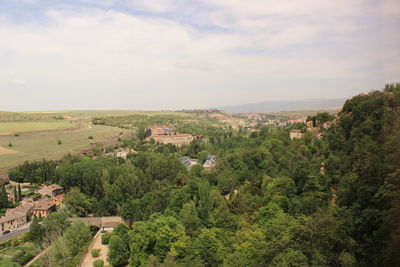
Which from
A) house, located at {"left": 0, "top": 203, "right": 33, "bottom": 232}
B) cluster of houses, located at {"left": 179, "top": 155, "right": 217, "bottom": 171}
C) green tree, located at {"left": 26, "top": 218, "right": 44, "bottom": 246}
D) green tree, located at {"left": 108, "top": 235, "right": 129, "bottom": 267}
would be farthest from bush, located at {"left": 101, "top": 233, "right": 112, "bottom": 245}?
cluster of houses, located at {"left": 179, "top": 155, "right": 217, "bottom": 171}

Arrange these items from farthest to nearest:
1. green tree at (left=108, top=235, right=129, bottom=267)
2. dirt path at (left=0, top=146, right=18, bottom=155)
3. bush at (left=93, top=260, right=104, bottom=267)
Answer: dirt path at (left=0, top=146, right=18, bottom=155) < green tree at (left=108, top=235, right=129, bottom=267) < bush at (left=93, top=260, right=104, bottom=267)

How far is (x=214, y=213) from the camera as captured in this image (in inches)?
800

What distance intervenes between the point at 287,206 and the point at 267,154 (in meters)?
13.4

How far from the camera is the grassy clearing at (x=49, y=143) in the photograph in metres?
46.5

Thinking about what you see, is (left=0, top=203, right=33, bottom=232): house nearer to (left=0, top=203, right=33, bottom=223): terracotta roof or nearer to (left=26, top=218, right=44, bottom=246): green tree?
(left=0, top=203, right=33, bottom=223): terracotta roof

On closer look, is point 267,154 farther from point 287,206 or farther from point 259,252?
point 259,252

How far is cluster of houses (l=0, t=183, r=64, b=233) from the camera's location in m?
28.4

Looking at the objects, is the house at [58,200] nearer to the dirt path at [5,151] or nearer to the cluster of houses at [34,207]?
the cluster of houses at [34,207]

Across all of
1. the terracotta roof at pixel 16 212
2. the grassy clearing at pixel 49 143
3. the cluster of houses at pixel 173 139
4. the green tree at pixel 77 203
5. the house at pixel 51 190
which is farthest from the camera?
the cluster of houses at pixel 173 139

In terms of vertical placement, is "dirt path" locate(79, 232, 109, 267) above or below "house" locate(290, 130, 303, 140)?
below

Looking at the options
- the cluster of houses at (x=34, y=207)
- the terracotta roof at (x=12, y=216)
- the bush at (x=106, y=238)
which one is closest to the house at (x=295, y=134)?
the bush at (x=106, y=238)

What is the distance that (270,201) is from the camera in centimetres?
1984

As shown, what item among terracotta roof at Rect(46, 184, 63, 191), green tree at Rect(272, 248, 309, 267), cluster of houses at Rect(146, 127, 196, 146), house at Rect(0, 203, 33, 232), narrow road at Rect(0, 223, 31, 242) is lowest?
narrow road at Rect(0, 223, 31, 242)

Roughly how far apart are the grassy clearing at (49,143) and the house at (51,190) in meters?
10.5
